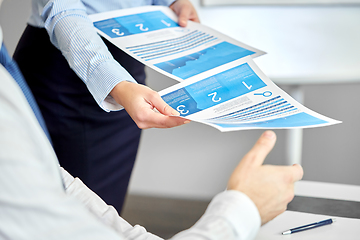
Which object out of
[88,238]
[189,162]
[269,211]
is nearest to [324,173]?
[189,162]

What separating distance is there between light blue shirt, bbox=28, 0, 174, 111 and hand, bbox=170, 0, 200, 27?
9.2 inches

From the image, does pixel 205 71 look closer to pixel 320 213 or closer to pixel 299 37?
pixel 320 213

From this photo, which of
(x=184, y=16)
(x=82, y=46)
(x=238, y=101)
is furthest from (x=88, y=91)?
(x=238, y=101)

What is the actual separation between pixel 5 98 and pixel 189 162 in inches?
48.3

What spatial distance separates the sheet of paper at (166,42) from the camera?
0.70m

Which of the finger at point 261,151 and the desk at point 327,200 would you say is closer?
the finger at point 261,151

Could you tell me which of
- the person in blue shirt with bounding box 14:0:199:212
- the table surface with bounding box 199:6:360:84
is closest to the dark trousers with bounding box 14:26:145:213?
the person in blue shirt with bounding box 14:0:199:212

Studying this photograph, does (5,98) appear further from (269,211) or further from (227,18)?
(227,18)

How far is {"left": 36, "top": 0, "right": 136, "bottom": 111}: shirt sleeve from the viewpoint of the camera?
25.5 inches

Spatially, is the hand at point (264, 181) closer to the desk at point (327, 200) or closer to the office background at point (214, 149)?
the desk at point (327, 200)

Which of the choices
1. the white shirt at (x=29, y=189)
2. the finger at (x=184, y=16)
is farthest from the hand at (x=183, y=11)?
the white shirt at (x=29, y=189)

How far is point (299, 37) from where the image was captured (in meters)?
1.05

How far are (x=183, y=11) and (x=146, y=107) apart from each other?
422 millimetres

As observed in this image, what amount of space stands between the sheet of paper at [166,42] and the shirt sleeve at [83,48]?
0.18ft
